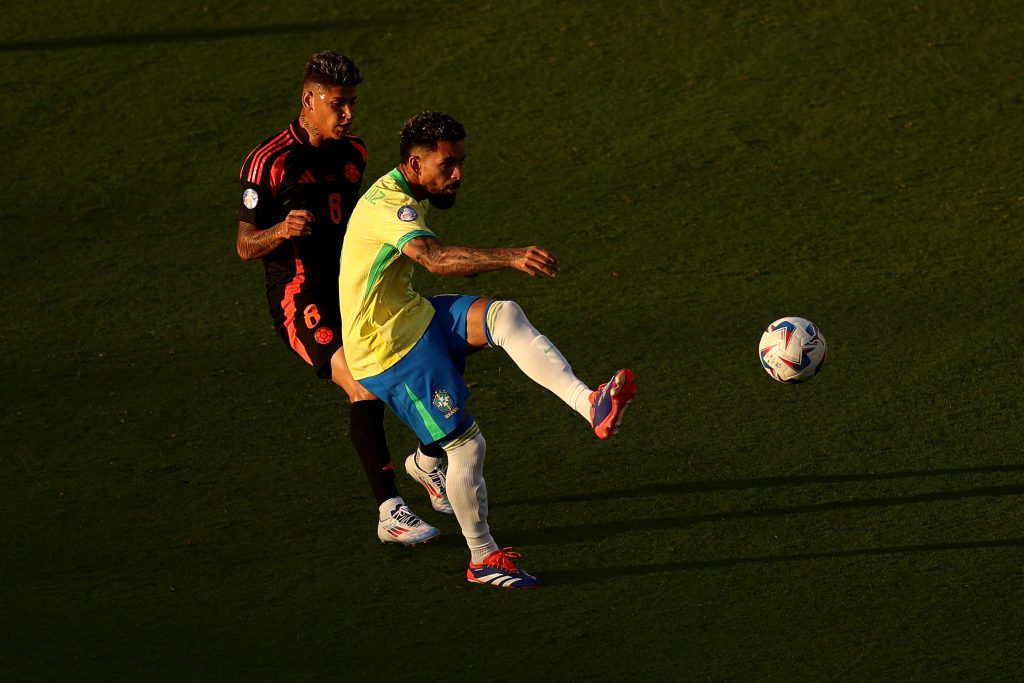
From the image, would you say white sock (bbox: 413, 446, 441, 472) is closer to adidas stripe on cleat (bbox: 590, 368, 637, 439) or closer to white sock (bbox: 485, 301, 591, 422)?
white sock (bbox: 485, 301, 591, 422)

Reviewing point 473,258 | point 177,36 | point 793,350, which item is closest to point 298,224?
point 473,258

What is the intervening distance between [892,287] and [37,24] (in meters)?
6.68

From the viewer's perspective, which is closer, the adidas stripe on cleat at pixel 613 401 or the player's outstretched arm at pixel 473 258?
the player's outstretched arm at pixel 473 258

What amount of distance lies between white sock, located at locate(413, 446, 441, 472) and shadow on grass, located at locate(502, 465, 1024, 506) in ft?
1.10

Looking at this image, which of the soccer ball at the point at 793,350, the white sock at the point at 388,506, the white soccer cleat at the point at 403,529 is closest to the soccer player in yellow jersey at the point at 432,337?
the white soccer cleat at the point at 403,529

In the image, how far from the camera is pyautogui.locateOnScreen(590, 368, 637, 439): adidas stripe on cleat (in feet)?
18.3

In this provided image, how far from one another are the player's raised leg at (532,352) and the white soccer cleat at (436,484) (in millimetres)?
886

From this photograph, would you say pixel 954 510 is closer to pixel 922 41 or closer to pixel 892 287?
pixel 892 287

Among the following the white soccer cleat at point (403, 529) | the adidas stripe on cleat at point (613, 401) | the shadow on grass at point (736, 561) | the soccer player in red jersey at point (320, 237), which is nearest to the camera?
the adidas stripe on cleat at point (613, 401)

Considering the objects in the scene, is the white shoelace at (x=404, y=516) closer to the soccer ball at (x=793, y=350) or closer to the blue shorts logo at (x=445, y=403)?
the blue shorts logo at (x=445, y=403)

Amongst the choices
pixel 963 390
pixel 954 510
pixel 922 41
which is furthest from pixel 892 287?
pixel 922 41

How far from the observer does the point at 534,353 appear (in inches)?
233

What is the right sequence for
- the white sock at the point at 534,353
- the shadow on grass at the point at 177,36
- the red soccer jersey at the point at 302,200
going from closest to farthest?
the white sock at the point at 534,353 → the red soccer jersey at the point at 302,200 → the shadow on grass at the point at 177,36

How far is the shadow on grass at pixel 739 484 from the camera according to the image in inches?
266
